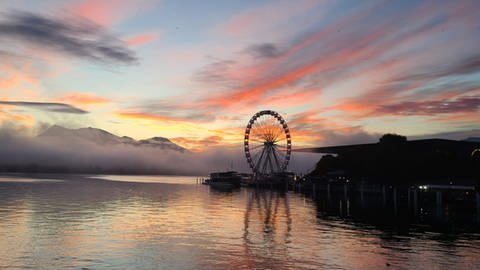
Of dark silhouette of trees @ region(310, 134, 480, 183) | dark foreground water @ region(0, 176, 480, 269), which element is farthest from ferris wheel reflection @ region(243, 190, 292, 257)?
dark silhouette of trees @ region(310, 134, 480, 183)

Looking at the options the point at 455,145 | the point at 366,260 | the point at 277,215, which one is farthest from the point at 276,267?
the point at 455,145

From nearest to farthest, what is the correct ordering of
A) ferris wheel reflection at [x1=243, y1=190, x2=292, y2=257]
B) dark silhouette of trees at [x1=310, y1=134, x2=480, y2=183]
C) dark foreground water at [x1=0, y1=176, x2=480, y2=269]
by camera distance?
dark foreground water at [x1=0, y1=176, x2=480, y2=269]
ferris wheel reflection at [x1=243, y1=190, x2=292, y2=257]
dark silhouette of trees at [x1=310, y1=134, x2=480, y2=183]

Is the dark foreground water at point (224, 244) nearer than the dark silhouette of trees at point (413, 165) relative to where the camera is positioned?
Yes

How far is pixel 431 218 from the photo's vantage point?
81.2 metres

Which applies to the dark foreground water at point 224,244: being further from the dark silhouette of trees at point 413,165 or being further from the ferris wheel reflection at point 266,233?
the dark silhouette of trees at point 413,165

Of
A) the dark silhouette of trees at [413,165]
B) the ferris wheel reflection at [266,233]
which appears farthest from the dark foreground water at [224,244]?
the dark silhouette of trees at [413,165]

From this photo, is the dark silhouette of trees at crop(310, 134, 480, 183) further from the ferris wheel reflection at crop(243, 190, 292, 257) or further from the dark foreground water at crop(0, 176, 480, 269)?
the dark foreground water at crop(0, 176, 480, 269)

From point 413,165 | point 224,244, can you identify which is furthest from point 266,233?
point 413,165

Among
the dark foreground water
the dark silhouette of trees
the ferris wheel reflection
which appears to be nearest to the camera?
the dark foreground water

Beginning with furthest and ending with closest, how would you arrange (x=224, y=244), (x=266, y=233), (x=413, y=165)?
1. (x=413, y=165)
2. (x=266, y=233)
3. (x=224, y=244)

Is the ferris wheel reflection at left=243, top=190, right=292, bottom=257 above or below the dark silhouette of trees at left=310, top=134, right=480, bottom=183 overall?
below

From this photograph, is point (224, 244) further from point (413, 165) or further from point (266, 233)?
point (413, 165)

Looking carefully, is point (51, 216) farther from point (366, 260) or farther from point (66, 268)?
point (366, 260)

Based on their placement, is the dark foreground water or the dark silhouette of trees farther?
the dark silhouette of trees
